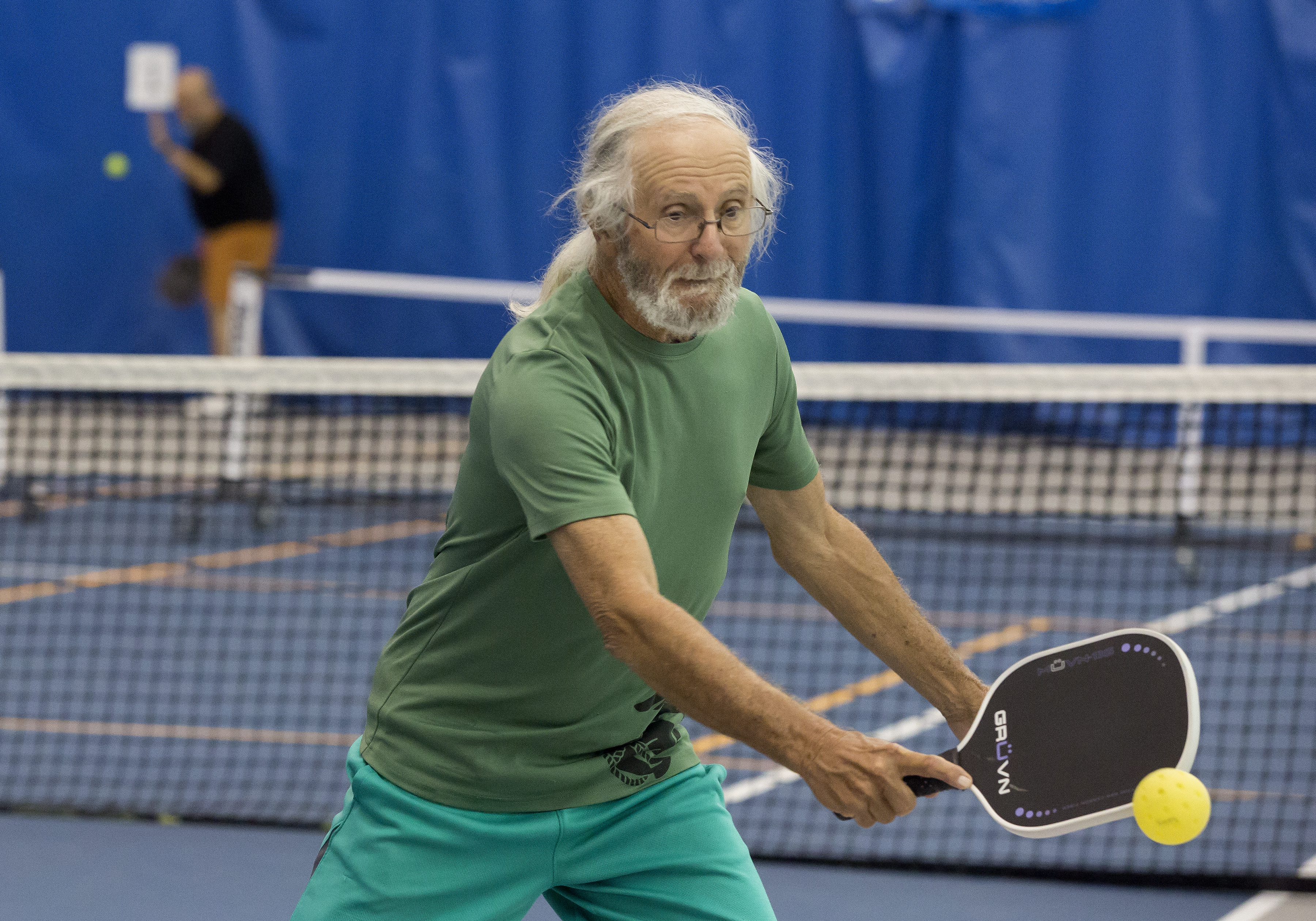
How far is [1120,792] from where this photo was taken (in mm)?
2004

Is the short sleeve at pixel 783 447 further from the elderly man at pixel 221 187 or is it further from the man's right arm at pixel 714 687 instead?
the elderly man at pixel 221 187

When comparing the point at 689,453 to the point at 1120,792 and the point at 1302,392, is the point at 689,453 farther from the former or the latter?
the point at 1302,392

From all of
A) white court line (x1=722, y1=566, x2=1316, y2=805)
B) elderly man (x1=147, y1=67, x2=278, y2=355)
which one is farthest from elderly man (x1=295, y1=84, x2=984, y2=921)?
elderly man (x1=147, y1=67, x2=278, y2=355)

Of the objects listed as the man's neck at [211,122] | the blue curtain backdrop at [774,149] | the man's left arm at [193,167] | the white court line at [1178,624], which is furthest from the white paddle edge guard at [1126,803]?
the man's neck at [211,122]

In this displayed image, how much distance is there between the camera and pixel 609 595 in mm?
1939

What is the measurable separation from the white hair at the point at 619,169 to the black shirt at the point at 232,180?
28.4ft

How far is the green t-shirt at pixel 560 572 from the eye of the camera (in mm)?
2086

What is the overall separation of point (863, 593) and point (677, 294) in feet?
1.97

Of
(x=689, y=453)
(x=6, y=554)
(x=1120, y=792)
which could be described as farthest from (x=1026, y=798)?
(x=6, y=554)

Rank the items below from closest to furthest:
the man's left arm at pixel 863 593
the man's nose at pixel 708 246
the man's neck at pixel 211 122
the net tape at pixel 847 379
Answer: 1. the man's nose at pixel 708 246
2. the man's left arm at pixel 863 593
3. the net tape at pixel 847 379
4. the man's neck at pixel 211 122

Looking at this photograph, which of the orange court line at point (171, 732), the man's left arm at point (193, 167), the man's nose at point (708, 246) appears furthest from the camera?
the man's left arm at point (193, 167)

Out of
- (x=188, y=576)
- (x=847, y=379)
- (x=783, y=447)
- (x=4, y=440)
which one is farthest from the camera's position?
(x=4, y=440)

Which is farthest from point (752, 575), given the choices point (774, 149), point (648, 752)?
point (648, 752)

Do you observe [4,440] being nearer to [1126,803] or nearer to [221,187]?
[221,187]
